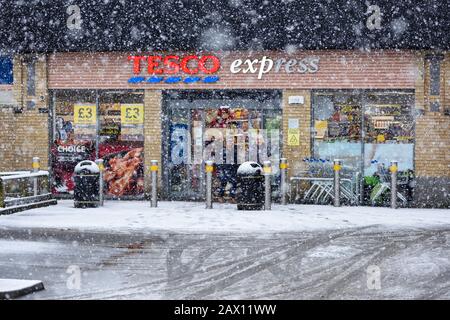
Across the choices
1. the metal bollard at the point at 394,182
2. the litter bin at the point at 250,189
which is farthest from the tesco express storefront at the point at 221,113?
the litter bin at the point at 250,189

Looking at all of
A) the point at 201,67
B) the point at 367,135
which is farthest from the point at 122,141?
the point at 367,135

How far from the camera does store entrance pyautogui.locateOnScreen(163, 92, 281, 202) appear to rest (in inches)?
760

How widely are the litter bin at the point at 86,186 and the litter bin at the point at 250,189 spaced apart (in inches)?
136

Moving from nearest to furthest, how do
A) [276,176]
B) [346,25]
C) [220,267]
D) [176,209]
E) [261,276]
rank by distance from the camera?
[261,276] < [220,267] < [176,209] < [346,25] < [276,176]

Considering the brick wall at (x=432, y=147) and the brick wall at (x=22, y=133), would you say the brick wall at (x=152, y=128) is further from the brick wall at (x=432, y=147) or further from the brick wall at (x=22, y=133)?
the brick wall at (x=432, y=147)

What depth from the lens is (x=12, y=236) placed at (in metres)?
12.2

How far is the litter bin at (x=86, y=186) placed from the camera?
56.4ft

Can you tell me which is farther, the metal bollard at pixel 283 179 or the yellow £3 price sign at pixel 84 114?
the yellow £3 price sign at pixel 84 114

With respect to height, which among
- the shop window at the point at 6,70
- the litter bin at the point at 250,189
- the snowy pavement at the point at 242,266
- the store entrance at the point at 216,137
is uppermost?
the shop window at the point at 6,70

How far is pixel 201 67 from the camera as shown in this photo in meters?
19.0

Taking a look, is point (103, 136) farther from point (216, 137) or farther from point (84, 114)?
point (216, 137)
